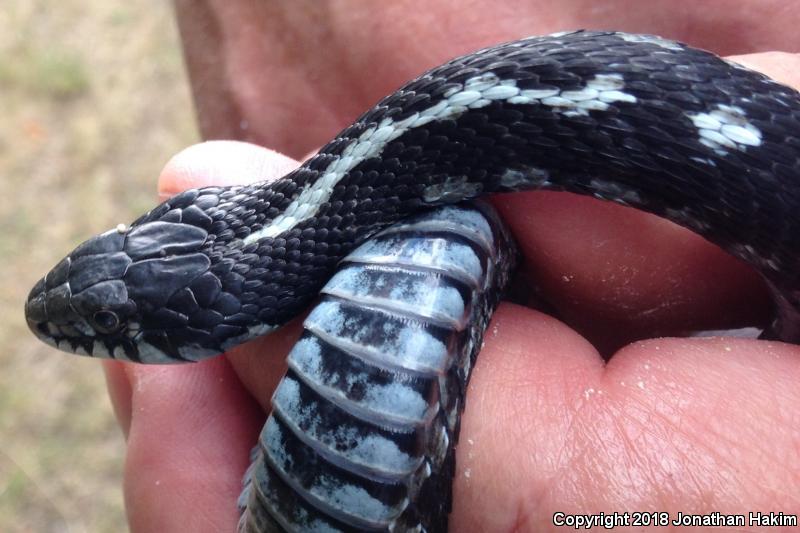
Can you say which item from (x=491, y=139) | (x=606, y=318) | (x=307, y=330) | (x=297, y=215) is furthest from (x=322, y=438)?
(x=606, y=318)

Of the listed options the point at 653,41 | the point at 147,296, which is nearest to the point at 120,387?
the point at 147,296

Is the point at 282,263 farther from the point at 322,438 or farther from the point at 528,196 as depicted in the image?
the point at 528,196

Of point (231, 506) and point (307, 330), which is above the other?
point (307, 330)

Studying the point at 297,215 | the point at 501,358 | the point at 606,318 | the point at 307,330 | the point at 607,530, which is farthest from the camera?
the point at 606,318

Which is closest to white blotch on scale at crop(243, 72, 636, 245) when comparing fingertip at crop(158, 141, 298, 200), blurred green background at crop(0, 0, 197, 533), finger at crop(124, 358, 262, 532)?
fingertip at crop(158, 141, 298, 200)

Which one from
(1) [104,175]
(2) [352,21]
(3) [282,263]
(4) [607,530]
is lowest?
(1) [104,175]

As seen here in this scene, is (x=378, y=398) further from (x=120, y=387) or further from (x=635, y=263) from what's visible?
(x=120, y=387)

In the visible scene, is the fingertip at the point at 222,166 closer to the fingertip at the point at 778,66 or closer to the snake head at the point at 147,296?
the snake head at the point at 147,296
